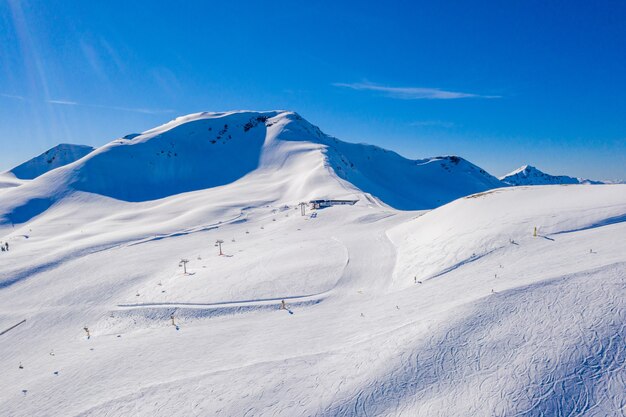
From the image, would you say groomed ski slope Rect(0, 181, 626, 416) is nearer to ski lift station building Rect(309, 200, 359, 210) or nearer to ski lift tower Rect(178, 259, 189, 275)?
ski lift tower Rect(178, 259, 189, 275)

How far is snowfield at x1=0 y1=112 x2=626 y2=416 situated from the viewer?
8.62m

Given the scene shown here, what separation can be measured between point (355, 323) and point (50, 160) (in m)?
182

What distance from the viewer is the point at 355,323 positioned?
41.4 feet

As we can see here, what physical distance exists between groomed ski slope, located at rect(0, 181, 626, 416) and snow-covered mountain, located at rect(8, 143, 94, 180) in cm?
14657

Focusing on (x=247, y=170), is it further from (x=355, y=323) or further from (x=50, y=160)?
(x=50, y=160)

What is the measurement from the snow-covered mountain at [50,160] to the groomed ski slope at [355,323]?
146574 mm

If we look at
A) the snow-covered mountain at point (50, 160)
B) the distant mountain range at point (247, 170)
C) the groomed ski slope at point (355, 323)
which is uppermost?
the snow-covered mountain at point (50, 160)

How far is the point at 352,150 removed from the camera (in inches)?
4624

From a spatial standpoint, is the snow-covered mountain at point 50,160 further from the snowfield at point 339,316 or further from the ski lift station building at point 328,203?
the ski lift station building at point 328,203

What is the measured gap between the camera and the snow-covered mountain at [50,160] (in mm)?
135875

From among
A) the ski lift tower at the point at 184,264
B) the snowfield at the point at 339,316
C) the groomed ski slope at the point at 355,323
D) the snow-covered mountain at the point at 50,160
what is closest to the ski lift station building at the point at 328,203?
the snowfield at the point at 339,316

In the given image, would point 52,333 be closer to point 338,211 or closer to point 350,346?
point 350,346

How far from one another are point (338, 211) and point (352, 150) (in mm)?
83474

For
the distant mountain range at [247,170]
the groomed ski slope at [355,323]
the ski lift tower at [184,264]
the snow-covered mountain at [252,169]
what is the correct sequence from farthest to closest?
the snow-covered mountain at [252,169] → the distant mountain range at [247,170] → the ski lift tower at [184,264] → the groomed ski slope at [355,323]
